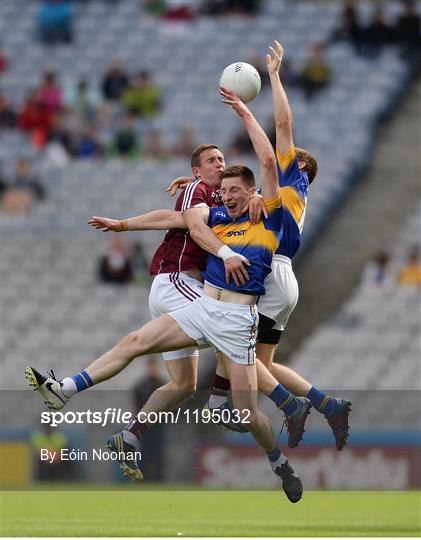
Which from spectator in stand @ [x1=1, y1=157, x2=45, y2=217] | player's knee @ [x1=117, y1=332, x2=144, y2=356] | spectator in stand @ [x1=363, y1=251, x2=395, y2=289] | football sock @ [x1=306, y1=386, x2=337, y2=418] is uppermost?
player's knee @ [x1=117, y1=332, x2=144, y2=356]

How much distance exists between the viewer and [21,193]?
81.1ft

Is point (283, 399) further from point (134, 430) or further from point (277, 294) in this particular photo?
point (134, 430)

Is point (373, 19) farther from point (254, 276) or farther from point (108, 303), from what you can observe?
point (254, 276)

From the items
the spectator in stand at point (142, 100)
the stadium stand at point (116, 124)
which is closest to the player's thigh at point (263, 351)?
the stadium stand at point (116, 124)

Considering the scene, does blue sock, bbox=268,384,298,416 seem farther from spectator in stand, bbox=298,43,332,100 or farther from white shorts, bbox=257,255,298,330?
spectator in stand, bbox=298,43,332,100

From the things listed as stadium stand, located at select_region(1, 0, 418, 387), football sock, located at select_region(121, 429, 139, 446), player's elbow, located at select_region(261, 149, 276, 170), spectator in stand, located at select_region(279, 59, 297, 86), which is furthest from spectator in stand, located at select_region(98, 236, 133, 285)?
player's elbow, located at select_region(261, 149, 276, 170)

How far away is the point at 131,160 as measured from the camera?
1000 inches

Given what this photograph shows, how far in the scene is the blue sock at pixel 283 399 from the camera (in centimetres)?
1320

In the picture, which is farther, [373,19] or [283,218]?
[373,19]

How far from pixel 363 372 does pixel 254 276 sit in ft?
31.0

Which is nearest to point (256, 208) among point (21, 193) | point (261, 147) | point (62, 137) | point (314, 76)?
point (261, 147)

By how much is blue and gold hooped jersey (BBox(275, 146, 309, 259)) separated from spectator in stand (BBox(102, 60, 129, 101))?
1364 centimetres

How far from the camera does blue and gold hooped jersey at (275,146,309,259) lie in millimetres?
13102

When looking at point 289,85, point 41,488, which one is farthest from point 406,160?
point 41,488
